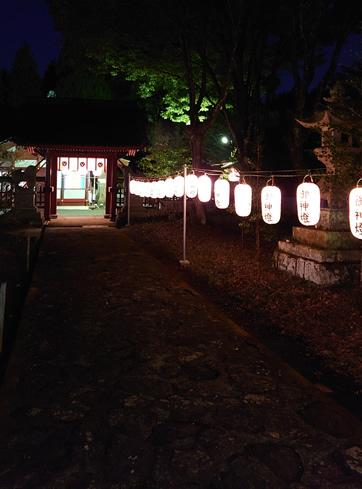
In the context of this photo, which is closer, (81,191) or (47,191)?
(47,191)

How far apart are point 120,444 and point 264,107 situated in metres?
19.4

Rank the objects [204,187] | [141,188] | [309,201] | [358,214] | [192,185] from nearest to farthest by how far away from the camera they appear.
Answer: [358,214]
[309,201]
[204,187]
[192,185]
[141,188]

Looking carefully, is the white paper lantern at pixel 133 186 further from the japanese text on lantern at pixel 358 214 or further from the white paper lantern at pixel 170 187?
the japanese text on lantern at pixel 358 214

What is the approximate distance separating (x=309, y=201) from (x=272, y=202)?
135 centimetres

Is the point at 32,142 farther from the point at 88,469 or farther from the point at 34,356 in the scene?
the point at 88,469

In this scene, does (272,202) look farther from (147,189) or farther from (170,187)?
(147,189)

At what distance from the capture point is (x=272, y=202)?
33.0 feet

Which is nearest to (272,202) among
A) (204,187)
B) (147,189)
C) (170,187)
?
(204,187)

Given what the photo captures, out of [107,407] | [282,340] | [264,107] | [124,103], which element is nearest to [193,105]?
[264,107]

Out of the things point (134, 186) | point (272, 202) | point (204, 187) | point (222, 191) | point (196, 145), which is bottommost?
point (272, 202)

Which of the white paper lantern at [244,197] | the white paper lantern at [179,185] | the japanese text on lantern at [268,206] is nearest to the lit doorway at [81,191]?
the white paper lantern at [179,185]

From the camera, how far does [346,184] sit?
30.5 feet

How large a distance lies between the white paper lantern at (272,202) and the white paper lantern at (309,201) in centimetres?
105

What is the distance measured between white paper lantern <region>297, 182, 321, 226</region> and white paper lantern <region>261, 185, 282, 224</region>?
1047 millimetres
